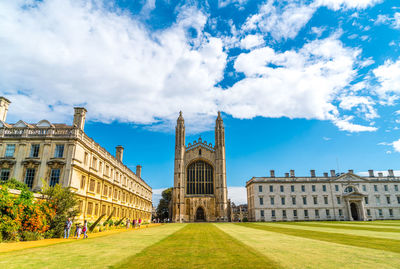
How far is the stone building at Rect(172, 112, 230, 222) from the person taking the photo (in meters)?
61.5

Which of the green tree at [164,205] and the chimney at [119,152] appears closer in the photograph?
the chimney at [119,152]

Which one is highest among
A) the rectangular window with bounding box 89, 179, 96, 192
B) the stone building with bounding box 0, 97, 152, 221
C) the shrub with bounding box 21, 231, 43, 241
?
the stone building with bounding box 0, 97, 152, 221

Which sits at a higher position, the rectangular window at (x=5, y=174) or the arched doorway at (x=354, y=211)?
the rectangular window at (x=5, y=174)

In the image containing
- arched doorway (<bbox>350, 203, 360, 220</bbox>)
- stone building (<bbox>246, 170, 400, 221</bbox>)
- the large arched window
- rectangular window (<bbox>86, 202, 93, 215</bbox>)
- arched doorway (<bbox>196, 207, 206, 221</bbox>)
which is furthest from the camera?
the large arched window

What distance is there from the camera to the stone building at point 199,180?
202ft

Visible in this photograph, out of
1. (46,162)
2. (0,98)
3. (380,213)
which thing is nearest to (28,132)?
(46,162)

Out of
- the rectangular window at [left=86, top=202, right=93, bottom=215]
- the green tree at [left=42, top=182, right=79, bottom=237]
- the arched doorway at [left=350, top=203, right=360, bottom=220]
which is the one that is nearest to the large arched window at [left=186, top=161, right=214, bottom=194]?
the arched doorway at [left=350, top=203, right=360, bottom=220]

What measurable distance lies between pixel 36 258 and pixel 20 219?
751cm

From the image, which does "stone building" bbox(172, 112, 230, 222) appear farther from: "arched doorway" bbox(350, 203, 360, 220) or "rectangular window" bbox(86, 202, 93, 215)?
"rectangular window" bbox(86, 202, 93, 215)

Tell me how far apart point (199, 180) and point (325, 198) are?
29673mm

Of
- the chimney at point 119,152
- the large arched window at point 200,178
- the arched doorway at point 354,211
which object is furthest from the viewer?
the large arched window at point 200,178

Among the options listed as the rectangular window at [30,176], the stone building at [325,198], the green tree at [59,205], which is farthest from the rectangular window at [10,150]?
the stone building at [325,198]

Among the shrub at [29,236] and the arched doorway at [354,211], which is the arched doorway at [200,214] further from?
the shrub at [29,236]

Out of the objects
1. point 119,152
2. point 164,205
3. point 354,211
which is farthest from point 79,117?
point 354,211
